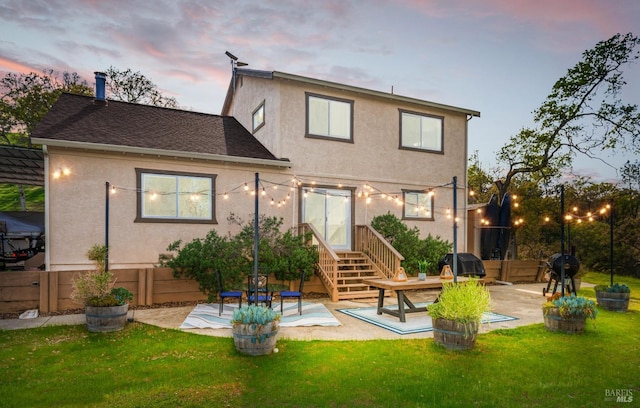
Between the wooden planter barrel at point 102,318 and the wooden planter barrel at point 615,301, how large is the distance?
1122cm

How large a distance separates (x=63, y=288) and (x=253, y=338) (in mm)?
5851

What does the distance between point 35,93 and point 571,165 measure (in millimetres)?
33187

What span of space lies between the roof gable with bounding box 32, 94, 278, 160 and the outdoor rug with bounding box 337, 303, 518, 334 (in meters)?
5.76

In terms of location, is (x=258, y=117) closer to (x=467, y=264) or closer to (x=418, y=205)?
(x=418, y=205)

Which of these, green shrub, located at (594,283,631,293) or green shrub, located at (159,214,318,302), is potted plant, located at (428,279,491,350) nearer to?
green shrub, located at (159,214,318,302)

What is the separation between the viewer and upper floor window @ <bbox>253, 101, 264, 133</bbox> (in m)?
13.9

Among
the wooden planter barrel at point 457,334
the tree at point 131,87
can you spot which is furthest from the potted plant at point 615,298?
the tree at point 131,87

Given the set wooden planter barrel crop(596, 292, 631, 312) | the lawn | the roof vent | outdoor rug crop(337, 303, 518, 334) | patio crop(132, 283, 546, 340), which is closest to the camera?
the lawn

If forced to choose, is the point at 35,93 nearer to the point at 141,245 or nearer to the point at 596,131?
the point at 141,245

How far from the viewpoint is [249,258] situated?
10844mm

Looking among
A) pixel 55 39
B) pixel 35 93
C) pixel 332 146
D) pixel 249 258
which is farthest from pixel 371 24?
pixel 35 93

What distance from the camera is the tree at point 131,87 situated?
28.9 m

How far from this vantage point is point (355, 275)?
483 inches

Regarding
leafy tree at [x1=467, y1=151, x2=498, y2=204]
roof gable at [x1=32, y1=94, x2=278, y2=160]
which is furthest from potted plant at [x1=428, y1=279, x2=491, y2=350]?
leafy tree at [x1=467, y1=151, x2=498, y2=204]
